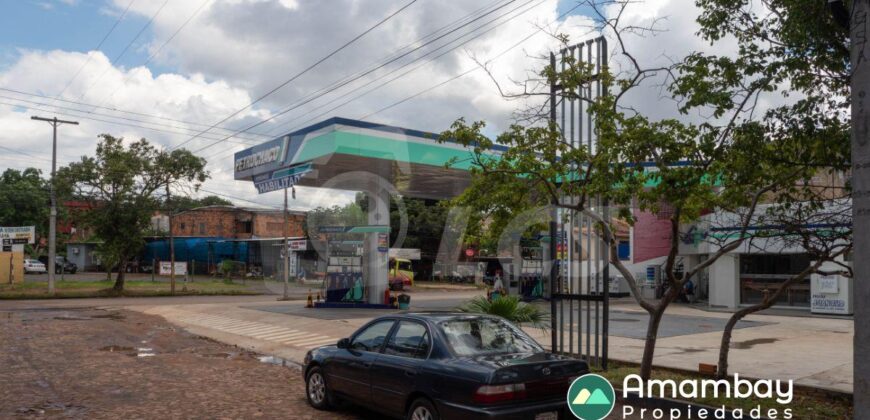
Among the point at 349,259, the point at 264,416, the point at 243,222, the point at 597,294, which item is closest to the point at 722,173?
the point at 597,294

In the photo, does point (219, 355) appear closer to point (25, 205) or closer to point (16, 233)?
point (16, 233)

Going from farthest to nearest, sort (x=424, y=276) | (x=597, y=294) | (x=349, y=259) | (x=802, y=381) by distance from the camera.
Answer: (x=424, y=276) < (x=349, y=259) < (x=597, y=294) < (x=802, y=381)

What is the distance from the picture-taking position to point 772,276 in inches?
1021

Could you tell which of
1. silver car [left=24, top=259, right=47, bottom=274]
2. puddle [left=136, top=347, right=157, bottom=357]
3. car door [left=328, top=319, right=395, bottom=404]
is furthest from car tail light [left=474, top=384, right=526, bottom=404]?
silver car [left=24, top=259, right=47, bottom=274]

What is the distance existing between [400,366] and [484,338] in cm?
99

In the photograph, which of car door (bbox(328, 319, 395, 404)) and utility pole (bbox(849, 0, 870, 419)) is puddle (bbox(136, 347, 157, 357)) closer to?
car door (bbox(328, 319, 395, 404))

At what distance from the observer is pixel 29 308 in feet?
90.0

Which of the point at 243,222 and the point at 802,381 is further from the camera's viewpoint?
the point at 243,222

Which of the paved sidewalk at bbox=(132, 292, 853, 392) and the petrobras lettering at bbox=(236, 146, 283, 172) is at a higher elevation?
the petrobras lettering at bbox=(236, 146, 283, 172)

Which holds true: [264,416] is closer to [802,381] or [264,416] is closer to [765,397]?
[765,397]

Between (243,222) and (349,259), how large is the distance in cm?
4322

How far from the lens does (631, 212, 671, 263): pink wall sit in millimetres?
35000

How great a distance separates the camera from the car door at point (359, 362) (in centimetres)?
807

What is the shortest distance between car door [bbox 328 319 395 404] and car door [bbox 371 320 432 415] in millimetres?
177
